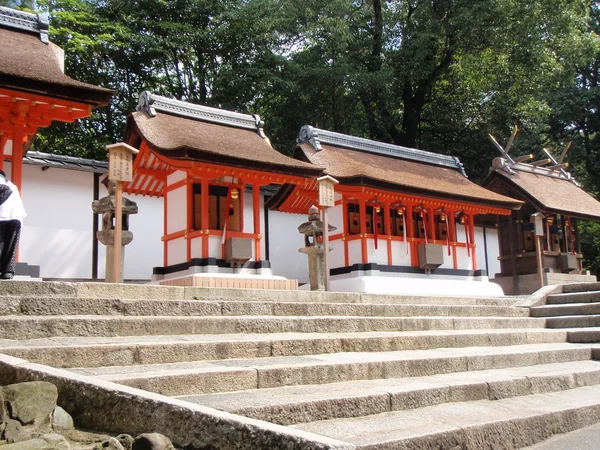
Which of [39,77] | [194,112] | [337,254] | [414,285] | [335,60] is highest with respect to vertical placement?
[335,60]

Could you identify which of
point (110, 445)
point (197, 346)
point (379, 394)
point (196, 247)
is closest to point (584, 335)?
point (379, 394)

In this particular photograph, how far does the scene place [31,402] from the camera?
11.4ft

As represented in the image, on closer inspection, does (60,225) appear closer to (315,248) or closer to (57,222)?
(57,222)

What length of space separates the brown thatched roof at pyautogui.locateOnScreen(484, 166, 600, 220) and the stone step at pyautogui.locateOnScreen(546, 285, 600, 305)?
6058 mm

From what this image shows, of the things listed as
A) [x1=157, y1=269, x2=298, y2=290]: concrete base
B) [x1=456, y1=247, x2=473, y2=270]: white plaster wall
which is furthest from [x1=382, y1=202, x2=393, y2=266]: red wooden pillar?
[x1=157, y1=269, x2=298, y2=290]: concrete base

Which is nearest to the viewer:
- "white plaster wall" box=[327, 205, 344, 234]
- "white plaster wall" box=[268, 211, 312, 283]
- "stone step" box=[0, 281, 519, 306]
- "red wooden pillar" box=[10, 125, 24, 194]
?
"stone step" box=[0, 281, 519, 306]

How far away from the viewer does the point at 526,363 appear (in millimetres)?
7105

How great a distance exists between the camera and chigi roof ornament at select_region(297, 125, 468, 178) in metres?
15.9

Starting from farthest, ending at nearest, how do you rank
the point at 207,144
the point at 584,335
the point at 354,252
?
the point at 354,252 → the point at 207,144 → the point at 584,335

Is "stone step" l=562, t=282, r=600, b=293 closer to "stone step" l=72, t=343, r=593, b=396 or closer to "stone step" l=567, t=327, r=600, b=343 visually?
"stone step" l=567, t=327, r=600, b=343

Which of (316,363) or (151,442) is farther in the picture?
(316,363)

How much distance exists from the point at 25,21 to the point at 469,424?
1092 cm

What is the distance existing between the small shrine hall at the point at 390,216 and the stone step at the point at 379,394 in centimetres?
818

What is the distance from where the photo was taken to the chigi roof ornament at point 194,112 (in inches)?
536
